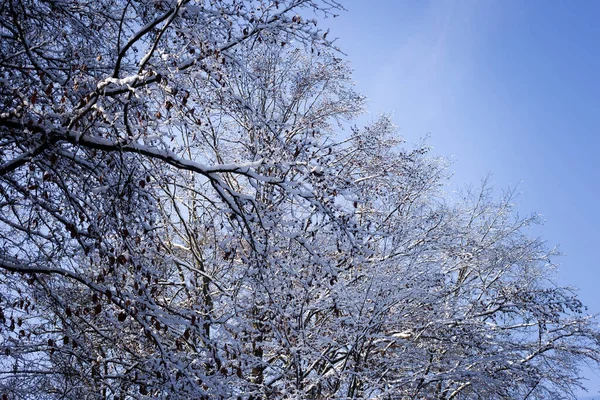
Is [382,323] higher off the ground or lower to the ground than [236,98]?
lower

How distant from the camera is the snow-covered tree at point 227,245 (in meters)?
4.14

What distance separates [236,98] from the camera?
4.48m

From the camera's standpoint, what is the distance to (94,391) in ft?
16.9

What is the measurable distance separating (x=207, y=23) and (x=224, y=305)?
4.17 m

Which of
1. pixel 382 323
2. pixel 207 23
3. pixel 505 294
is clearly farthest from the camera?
pixel 505 294

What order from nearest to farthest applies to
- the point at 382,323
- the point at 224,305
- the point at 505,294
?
the point at 382,323
the point at 224,305
the point at 505,294

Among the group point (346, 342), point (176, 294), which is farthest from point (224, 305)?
point (346, 342)

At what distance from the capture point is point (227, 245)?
195 inches

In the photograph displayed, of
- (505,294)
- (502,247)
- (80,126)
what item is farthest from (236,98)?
(502,247)

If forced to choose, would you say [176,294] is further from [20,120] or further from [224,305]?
[20,120]

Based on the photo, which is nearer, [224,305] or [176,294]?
[224,305]

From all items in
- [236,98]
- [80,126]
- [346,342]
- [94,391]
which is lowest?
[94,391]

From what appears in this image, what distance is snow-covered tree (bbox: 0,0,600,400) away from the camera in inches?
163

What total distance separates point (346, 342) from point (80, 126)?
4.45 metres
